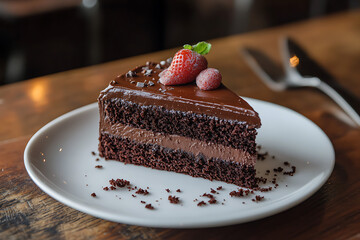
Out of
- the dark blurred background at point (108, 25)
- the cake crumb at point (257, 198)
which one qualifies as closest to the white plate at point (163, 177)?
the cake crumb at point (257, 198)

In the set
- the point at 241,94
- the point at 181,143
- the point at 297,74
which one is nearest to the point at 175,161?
the point at 181,143

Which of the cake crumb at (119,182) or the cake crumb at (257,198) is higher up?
the cake crumb at (257,198)

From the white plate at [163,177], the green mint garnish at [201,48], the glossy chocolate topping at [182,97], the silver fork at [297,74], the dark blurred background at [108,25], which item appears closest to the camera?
the white plate at [163,177]

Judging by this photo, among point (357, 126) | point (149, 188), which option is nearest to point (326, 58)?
point (357, 126)

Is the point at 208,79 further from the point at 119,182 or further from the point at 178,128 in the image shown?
the point at 119,182

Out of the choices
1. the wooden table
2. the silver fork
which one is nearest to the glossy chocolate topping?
the wooden table

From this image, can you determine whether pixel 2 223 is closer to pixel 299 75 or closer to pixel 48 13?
pixel 299 75

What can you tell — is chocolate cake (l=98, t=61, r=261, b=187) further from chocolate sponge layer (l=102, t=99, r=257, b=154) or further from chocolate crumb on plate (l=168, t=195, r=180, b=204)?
chocolate crumb on plate (l=168, t=195, r=180, b=204)

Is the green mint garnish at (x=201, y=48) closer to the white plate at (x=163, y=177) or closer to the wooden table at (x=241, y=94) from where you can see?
the white plate at (x=163, y=177)
